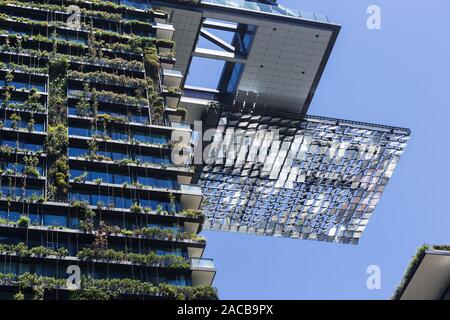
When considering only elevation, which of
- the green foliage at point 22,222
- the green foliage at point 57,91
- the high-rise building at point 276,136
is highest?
the high-rise building at point 276,136

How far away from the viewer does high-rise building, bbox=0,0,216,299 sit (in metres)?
58.6

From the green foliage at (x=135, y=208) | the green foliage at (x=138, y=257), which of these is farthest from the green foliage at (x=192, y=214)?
the green foliage at (x=138, y=257)

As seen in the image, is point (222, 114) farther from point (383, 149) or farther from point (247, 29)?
point (383, 149)

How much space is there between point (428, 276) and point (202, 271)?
49.3ft

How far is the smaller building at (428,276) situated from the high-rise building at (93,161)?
12.2 m

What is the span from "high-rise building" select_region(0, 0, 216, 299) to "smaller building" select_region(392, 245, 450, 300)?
12.2 metres

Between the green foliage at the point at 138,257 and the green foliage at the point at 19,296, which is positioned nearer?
the green foliage at the point at 19,296

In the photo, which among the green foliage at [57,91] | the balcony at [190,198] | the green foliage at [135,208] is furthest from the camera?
the green foliage at [57,91]

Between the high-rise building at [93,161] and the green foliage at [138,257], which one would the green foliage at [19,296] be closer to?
the high-rise building at [93,161]

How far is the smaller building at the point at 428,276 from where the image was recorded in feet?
165

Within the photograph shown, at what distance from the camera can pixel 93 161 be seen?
220 feet

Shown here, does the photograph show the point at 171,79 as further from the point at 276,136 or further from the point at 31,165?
the point at 276,136

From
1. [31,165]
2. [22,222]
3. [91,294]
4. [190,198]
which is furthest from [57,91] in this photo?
[91,294]

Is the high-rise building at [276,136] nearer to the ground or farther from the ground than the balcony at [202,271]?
farther from the ground
